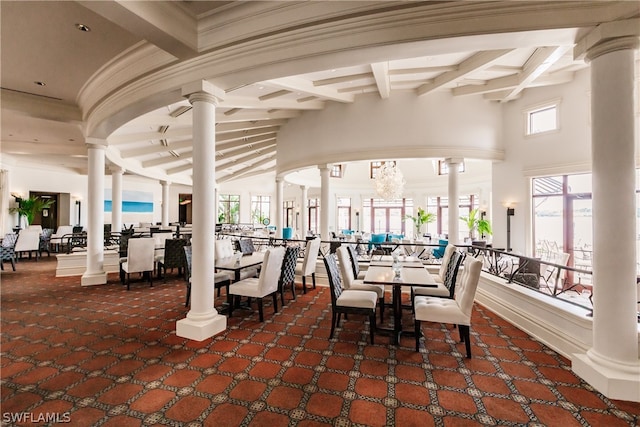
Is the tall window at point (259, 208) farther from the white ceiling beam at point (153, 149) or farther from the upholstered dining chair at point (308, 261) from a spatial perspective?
the upholstered dining chair at point (308, 261)

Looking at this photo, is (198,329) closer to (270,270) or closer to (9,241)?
(270,270)

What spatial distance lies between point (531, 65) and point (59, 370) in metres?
8.16

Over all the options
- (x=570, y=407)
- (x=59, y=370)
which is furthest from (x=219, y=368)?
(x=570, y=407)

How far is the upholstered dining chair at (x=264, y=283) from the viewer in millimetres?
4125

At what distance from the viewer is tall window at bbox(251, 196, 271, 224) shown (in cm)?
2015

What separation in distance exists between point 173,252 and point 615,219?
694 centimetres

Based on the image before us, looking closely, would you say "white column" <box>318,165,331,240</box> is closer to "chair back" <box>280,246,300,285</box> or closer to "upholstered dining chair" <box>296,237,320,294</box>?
"upholstered dining chair" <box>296,237,320,294</box>

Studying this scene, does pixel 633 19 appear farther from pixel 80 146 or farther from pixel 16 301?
pixel 80 146

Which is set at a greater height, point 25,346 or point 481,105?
point 481,105

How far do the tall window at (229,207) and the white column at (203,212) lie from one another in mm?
16410

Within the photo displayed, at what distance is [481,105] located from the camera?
23.7 ft

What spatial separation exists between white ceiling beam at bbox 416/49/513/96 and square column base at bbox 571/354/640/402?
14.4 ft

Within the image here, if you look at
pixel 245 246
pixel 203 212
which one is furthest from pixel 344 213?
pixel 203 212

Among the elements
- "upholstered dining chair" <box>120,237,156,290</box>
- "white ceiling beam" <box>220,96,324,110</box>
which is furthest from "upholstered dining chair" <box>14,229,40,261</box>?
"white ceiling beam" <box>220,96,324,110</box>
